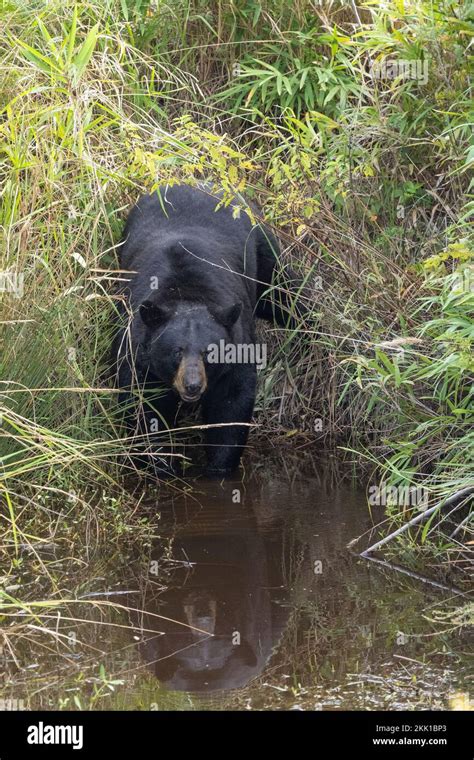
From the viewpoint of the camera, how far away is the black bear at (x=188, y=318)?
655cm

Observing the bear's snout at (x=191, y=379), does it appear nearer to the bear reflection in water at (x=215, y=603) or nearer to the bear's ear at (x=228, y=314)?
the bear's ear at (x=228, y=314)

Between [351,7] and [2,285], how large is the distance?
11.7ft

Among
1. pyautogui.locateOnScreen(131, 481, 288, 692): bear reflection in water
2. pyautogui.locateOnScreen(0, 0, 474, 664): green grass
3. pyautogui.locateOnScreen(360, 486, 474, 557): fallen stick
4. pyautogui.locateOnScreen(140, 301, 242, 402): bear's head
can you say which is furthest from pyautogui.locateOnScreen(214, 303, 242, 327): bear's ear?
pyautogui.locateOnScreen(360, 486, 474, 557): fallen stick

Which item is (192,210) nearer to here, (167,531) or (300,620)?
(167,531)

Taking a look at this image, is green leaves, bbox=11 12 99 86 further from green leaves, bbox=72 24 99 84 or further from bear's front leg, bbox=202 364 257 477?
bear's front leg, bbox=202 364 257 477

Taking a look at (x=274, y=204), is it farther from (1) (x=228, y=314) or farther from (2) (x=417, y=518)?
(2) (x=417, y=518)

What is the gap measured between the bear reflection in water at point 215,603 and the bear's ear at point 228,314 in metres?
1.11

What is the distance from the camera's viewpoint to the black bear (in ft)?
21.5

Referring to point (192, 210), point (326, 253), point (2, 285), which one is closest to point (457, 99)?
point (326, 253)

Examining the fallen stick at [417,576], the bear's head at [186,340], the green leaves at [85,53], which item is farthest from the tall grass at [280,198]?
the fallen stick at [417,576]

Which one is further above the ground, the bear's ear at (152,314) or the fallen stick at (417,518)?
the bear's ear at (152,314)

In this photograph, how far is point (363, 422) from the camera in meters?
6.86

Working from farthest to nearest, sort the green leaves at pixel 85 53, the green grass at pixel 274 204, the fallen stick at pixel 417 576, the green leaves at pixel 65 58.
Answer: the green leaves at pixel 85 53
the green leaves at pixel 65 58
the green grass at pixel 274 204
the fallen stick at pixel 417 576

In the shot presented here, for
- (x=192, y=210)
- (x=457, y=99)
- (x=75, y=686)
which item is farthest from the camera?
(x=192, y=210)
